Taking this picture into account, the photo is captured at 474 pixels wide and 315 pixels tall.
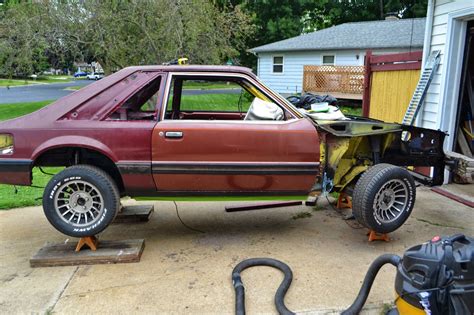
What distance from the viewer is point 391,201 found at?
13.8 feet

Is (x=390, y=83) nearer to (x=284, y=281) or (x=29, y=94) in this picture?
(x=284, y=281)

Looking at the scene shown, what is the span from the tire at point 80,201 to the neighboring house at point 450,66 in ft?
16.7

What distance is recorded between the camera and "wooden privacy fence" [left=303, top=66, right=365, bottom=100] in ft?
55.8

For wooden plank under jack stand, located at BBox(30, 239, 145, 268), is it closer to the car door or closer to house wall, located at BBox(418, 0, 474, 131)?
the car door

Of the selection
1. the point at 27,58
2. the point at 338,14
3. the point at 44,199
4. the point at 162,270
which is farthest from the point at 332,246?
the point at 338,14

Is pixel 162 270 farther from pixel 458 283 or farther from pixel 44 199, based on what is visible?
pixel 458 283

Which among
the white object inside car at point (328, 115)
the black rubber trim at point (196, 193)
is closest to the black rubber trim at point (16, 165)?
the black rubber trim at point (196, 193)

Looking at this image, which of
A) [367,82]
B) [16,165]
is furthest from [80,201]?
[367,82]

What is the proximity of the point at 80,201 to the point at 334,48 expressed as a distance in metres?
19.2

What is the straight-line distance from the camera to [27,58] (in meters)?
12.3

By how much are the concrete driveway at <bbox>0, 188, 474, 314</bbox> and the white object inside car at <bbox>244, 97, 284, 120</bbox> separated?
53.7 inches

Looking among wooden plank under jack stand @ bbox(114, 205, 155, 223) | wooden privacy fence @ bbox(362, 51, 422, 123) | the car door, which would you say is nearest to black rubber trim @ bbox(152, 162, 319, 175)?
the car door

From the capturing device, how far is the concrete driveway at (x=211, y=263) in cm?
330

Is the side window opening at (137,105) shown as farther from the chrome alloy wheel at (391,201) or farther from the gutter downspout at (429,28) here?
the gutter downspout at (429,28)
